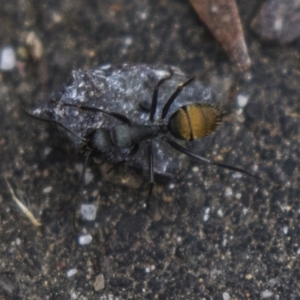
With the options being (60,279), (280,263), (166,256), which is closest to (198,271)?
(166,256)

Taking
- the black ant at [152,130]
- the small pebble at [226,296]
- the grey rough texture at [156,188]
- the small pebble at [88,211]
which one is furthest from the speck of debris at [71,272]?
the small pebble at [226,296]

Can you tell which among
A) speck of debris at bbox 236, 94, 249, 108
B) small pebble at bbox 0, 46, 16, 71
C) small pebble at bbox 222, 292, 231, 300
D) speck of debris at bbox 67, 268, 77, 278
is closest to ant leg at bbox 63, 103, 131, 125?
small pebble at bbox 0, 46, 16, 71

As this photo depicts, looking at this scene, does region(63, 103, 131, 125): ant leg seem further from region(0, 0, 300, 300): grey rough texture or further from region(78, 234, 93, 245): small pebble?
region(78, 234, 93, 245): small pebble

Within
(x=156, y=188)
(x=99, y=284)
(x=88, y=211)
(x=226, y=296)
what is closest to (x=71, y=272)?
(x=99, y=284)

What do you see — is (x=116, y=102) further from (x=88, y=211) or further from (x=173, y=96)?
(x=88, y=211)

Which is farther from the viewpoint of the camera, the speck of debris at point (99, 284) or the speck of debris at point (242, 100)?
the speck of debris at point (242, 100)

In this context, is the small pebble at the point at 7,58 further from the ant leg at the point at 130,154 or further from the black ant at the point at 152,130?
the ant leg at the point at 130,154

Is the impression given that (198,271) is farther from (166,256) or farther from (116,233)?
(116,233)
